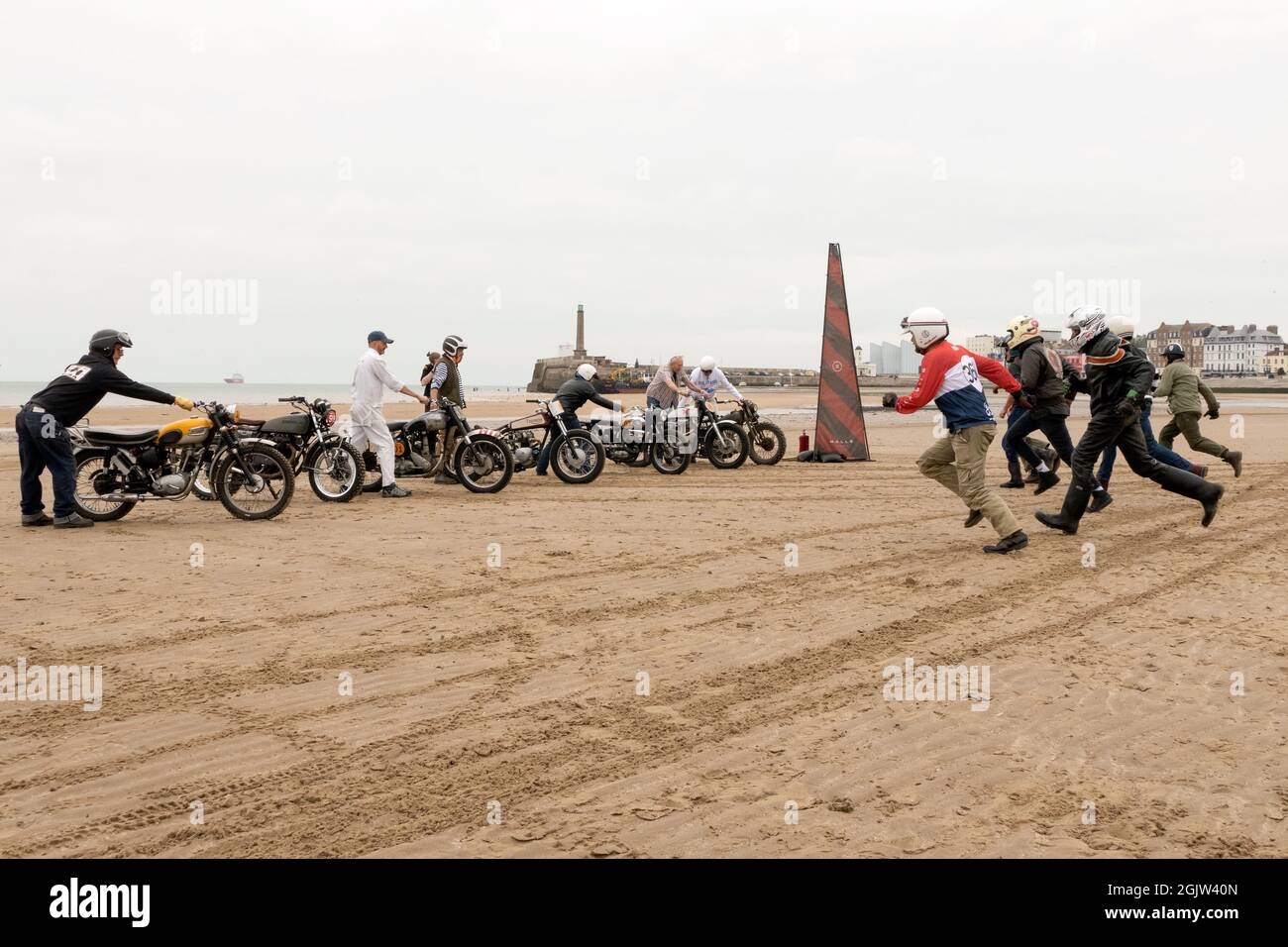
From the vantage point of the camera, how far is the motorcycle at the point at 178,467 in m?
9.78

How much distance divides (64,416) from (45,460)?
18.4 inches

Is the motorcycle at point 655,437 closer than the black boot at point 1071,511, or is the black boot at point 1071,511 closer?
the black boot at point 1071,511

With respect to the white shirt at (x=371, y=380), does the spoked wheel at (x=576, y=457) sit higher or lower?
lower

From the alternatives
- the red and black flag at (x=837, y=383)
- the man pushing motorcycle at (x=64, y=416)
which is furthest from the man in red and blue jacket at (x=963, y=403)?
the red and black flag at (x=837, y=383)

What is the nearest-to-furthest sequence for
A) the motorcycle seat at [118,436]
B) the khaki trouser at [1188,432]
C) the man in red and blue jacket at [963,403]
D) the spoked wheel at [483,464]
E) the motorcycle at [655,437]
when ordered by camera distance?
the man in red and blue jacket at [963,403] < the motorcycle seat at [118,436] < the khaki trouser at [1188,432] < the spoked wheel at [483,464] < the motorcycle at [655,437]

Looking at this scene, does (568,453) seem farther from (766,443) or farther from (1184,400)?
(1184,400)

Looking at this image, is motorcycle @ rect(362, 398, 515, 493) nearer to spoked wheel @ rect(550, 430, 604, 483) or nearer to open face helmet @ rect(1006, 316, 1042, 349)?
spoked wheel @ rect(550, 430, 604, 483)

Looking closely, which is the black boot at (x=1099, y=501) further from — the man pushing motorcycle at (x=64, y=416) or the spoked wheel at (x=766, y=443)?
the man pushing motorcycle at (x=64, y=416)

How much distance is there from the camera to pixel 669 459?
14898 millimetres

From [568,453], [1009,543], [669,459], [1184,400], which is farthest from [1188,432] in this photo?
[568,453]

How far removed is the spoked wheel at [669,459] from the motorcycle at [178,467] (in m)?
5.95

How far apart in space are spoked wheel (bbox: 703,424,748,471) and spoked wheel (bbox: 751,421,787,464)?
0.51 meters
